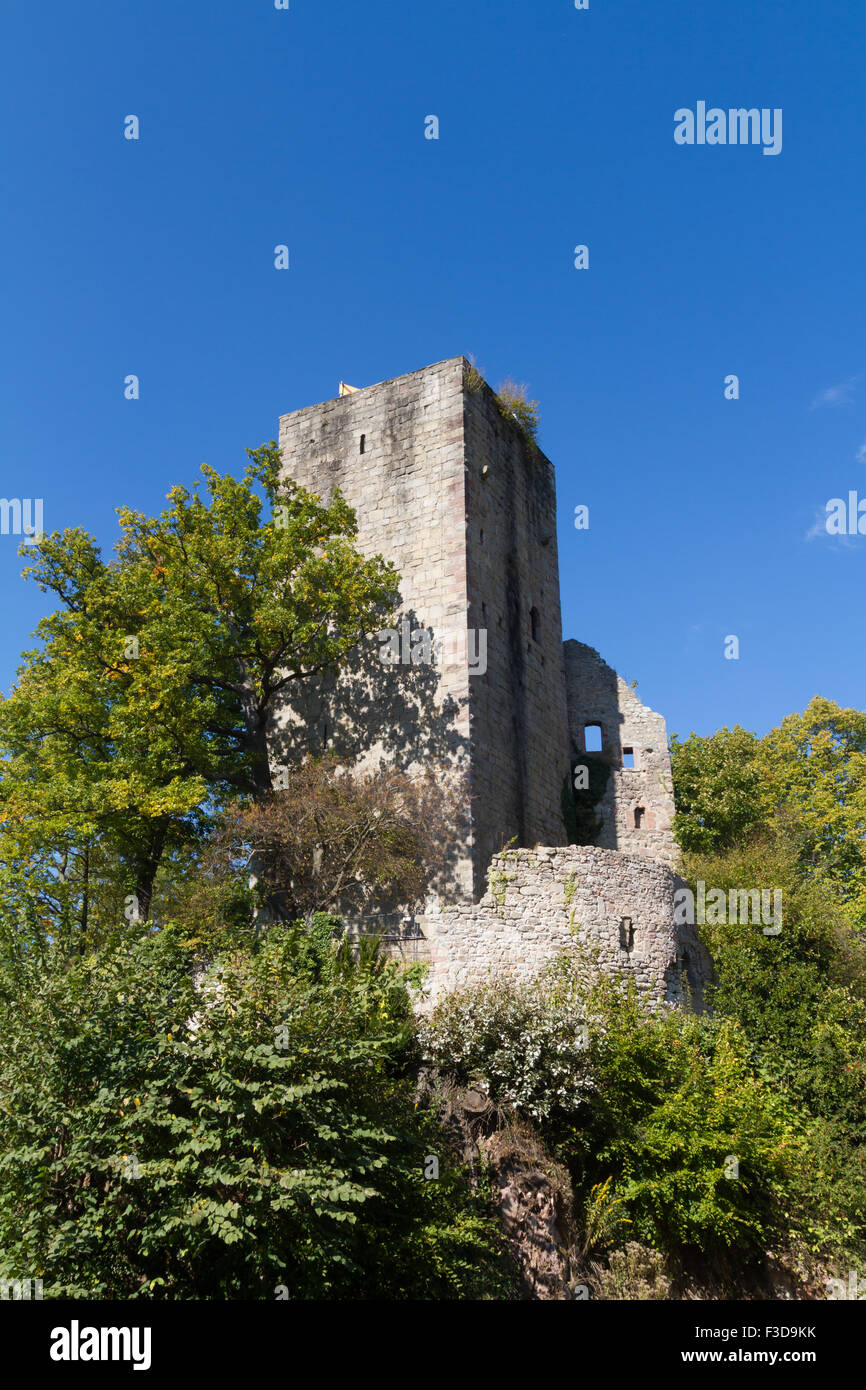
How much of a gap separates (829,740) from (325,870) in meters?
19.4

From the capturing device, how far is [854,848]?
87.1 feet

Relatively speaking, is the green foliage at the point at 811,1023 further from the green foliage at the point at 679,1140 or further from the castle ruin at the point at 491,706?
the castle ruin at the point at 491,706

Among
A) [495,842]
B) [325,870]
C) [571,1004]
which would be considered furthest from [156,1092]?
[495,842]

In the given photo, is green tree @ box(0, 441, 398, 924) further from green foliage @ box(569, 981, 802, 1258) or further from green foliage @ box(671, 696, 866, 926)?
green foliage @ box(671, 696, 866, 926)

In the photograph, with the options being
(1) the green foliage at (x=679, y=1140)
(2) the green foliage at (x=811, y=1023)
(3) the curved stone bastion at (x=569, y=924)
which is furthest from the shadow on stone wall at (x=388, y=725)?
(1) the green foliage at (x=679, y=1140)

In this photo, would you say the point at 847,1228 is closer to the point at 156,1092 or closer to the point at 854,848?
the point at 156,1092

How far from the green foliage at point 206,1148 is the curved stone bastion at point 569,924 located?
4.08 m

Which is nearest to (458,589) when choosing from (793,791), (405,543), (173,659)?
(405,543)

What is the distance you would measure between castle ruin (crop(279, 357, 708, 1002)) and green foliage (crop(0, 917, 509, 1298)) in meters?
4.56

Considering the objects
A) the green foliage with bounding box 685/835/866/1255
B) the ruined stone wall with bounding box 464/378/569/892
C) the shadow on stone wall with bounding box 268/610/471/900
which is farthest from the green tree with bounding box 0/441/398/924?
the green foliage with bounding box 685/835/866/1255

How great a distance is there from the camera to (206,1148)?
7.55 metres

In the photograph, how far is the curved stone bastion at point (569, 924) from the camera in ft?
42.9

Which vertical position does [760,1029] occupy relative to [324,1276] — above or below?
above

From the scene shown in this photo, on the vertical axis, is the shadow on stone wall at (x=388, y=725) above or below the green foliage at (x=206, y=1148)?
above
